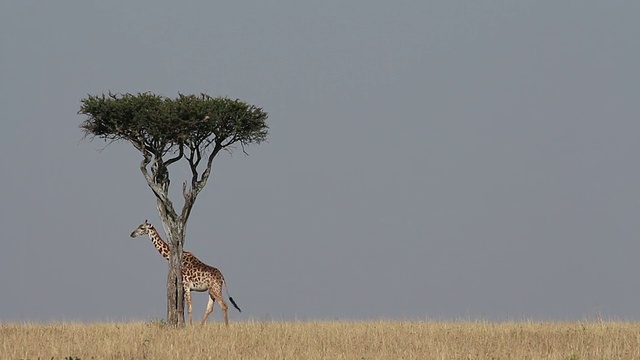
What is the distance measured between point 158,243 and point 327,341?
412 inches

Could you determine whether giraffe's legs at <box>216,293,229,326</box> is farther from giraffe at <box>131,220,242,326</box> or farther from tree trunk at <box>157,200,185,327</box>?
tree trunk at <box>157,200,185,327</box>

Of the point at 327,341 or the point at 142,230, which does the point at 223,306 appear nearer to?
the point at 142,230

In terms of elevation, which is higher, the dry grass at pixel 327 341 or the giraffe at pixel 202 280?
the giraffe at pixel 202 280

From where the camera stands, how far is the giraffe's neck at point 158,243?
3123 centimetres

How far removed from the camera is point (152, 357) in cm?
1948

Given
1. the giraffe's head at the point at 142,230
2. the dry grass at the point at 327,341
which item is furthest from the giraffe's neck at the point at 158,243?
the dry grass at the point at 327,341

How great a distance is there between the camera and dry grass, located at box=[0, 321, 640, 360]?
19844mm

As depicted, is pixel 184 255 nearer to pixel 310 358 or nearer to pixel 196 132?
pixel 196 132

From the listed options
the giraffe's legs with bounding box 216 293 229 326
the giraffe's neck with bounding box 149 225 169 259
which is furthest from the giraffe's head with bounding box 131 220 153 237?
the giraffe's legs with bounding box 216 293 229 326

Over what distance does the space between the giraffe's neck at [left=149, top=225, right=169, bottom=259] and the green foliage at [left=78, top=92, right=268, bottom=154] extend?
3520 mm

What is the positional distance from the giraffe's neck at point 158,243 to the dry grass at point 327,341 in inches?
131

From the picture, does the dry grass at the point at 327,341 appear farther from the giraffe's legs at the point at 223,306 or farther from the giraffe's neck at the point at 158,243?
the giraffe's neck at the point at 158,243

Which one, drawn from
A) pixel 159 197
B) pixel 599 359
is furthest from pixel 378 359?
pixel 159 197

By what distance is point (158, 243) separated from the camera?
1236 inches
